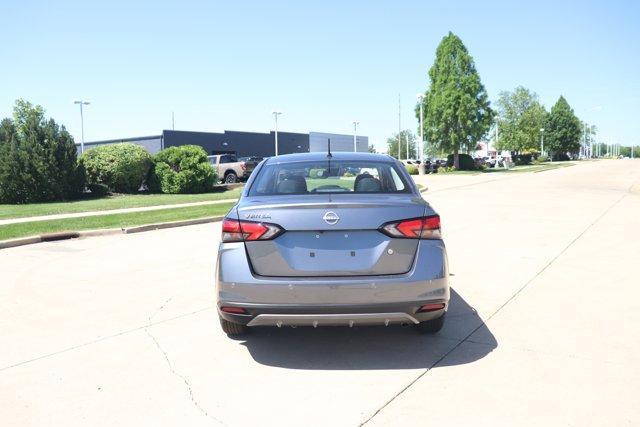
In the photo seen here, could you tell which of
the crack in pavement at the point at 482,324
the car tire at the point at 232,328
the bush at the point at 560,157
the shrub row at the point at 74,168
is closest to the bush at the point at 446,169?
the shrub row at the point at 74,168

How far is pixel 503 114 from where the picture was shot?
308 feet

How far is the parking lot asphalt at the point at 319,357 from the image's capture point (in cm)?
345

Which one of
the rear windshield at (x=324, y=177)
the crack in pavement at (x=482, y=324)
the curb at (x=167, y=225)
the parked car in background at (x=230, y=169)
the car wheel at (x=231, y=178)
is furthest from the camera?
the car wheel at (x=231, y=178)

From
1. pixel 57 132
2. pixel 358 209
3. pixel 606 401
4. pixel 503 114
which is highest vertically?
pixel 503 114

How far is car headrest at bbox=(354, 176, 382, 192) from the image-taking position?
473 centimetres

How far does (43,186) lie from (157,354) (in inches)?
813

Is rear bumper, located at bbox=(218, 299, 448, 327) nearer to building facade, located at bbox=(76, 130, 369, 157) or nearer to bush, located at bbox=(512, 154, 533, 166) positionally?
building facade, located at bbox=(76, 130, 369, 157)

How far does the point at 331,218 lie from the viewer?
3992 millimetres

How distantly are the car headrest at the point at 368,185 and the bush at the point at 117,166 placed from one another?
22.4m

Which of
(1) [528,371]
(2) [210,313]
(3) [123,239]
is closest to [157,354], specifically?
(2) [210,313]

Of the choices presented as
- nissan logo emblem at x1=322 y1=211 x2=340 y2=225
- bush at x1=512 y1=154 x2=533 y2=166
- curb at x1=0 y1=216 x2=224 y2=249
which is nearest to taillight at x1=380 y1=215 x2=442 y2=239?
nissan logo emblem at x1=322 y1=211 x2=340 y2=225

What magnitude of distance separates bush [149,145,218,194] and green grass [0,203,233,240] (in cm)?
963

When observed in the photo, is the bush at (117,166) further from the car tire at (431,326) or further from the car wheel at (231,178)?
the car tire at (431,326)

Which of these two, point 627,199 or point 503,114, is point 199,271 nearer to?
point 627,199
